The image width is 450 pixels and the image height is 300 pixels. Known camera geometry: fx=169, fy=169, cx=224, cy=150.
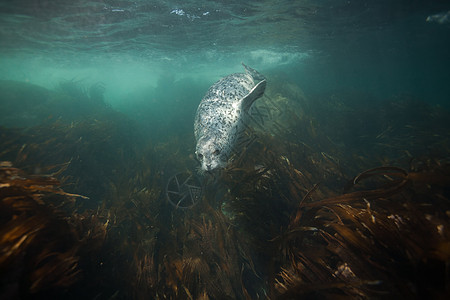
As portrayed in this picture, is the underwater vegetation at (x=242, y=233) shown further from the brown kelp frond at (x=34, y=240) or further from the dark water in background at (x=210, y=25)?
the dark water in background at (x=210, y=25)

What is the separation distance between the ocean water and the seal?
31cm

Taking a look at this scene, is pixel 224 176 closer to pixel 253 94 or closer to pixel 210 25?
pixel 253 94

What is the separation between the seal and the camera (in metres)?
2.76

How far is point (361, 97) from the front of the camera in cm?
1234

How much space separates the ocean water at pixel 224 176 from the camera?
151cm

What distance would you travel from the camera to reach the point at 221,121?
3311 mm

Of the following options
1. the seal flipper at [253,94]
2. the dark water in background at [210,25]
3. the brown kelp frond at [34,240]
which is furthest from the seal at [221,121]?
the dark water in background at [210,25]

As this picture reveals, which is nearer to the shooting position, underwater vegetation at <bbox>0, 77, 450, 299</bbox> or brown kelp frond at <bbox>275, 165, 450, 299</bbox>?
brown kelp frond at <bbox>275, 165, 450, 299</bbox>

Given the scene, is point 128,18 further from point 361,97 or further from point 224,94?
point 361,97

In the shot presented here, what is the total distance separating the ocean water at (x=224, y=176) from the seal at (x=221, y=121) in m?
0.31

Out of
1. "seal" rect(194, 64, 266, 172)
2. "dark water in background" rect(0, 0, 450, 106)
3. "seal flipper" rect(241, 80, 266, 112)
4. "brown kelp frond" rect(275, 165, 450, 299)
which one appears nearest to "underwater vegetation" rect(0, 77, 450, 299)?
"brown kelp frond" rect(275, 165, 450, 299)

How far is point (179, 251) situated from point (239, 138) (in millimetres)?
2327

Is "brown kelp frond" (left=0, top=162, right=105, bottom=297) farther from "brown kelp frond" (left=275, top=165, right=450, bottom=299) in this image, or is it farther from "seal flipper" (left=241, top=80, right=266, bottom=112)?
"seal flipper" (left=241, top=80, right=266, bottom=112)

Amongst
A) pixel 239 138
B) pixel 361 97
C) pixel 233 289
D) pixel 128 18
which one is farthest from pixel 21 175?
pixel 361 97
